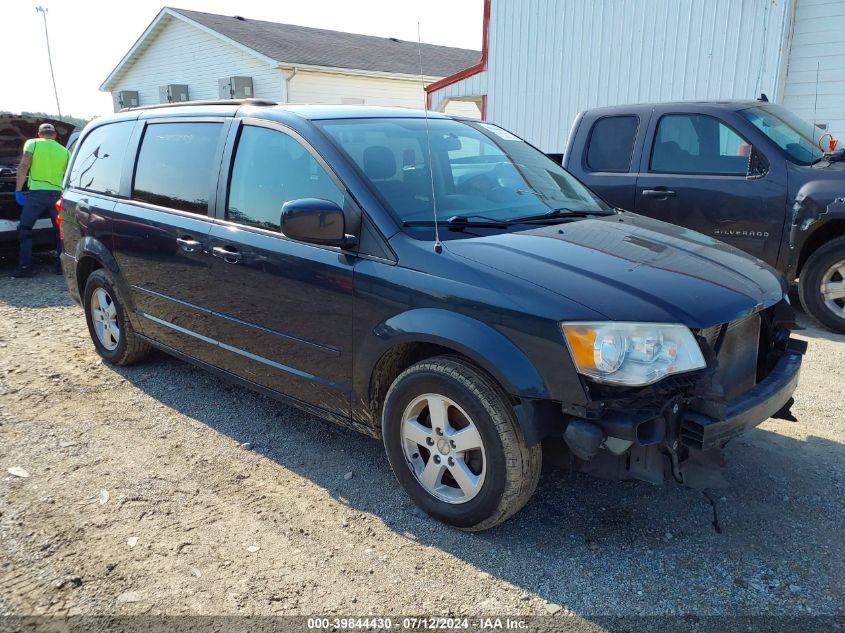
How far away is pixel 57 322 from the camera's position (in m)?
6.80

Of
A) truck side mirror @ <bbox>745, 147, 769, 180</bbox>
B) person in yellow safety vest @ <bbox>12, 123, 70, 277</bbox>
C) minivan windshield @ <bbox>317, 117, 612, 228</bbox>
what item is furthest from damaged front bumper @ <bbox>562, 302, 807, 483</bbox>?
person in yellow safety vest @ <bbox>12, 123, 70, 277</bbox>

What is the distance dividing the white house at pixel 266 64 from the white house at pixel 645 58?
→ 6.58 meters

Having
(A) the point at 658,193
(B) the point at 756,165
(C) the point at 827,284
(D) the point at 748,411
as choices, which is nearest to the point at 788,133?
(B) the point at 756,165

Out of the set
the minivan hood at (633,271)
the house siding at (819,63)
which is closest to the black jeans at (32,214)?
the minivan hood at (633,271)

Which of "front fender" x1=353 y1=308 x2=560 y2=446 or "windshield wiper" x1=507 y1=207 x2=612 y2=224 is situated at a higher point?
"windshield wiper" x1=507 y1=207 x2=612 y2=224

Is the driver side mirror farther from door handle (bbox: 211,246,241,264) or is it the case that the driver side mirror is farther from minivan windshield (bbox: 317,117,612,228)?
door handle (bbox: 211,246,241,264)

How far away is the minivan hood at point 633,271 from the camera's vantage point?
2.60 metres

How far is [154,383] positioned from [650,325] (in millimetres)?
3716

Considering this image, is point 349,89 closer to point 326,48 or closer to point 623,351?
point 326,48

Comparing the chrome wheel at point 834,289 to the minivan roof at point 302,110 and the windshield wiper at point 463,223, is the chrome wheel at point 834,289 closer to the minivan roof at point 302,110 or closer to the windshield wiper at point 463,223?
the minivan roof at point 302,110

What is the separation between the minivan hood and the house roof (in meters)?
17.8

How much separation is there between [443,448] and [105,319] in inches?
134

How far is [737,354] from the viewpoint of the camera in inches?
116

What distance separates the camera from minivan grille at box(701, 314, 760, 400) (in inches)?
110
